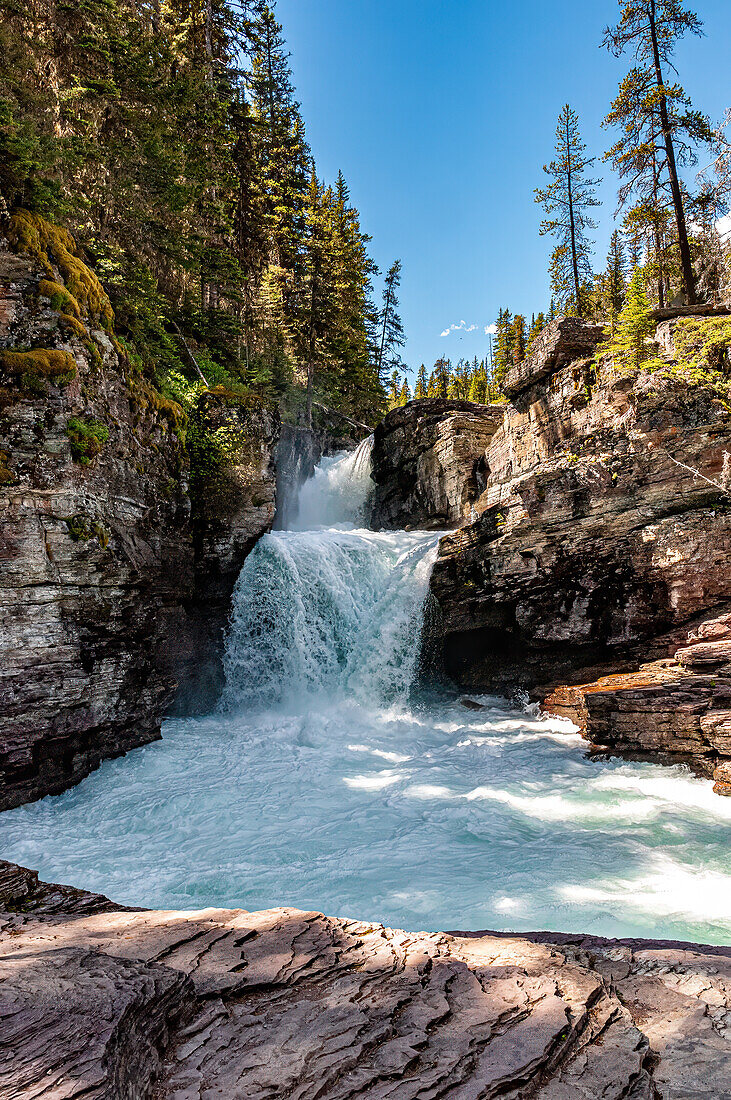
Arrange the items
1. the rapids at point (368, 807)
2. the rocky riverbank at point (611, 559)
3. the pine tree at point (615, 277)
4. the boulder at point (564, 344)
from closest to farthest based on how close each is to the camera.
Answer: the rapids at point (368, 807)
the rocky riverbank at point (611, 559)
the boulder at point (564, 344)
the pine tree at point (615, 277)

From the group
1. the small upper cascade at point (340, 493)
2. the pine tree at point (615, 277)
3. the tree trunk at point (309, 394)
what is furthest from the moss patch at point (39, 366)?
the pine tree at point (615, 277)

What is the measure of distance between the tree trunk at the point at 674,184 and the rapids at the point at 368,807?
11883 mm

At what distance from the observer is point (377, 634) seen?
15125 mm

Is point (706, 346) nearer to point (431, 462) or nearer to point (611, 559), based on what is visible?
point (611, 559)

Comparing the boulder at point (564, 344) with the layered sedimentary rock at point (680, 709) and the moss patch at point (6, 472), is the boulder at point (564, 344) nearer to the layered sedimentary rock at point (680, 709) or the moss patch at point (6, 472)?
the layered sedimentary rock at point (680, 709)

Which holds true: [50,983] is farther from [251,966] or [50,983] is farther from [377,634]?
[377,634]

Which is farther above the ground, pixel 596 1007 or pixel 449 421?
pixel 449 421

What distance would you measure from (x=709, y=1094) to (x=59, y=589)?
10080 mm

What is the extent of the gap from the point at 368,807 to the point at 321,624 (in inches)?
264

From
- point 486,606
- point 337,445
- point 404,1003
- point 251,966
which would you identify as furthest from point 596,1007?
point 337,445

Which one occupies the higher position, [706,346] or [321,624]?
[706,346]

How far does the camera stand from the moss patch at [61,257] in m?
9.36

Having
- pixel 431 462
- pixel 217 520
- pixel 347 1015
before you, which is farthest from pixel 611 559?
pixel 347 1015

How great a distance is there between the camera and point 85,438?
974 centimetres
